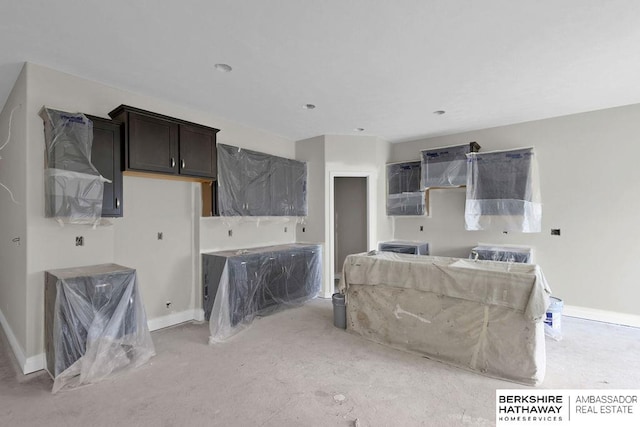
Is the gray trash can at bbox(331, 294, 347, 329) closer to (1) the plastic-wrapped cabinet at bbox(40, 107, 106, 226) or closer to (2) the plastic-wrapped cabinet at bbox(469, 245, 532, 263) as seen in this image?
(2) the plastic-wrapped cabinet at bbox(469, 245, 532, 263)

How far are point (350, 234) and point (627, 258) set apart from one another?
399 cm

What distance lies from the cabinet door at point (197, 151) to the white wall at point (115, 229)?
39 centimetres

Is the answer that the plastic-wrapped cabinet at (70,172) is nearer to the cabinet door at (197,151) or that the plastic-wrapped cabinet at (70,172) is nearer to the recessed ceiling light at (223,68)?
the cabinet door at (197,151)

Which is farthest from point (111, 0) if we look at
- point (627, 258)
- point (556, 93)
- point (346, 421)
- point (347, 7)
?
point (627, 258)

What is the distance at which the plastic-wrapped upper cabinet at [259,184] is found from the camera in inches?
151

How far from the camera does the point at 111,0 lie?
6.06 feet

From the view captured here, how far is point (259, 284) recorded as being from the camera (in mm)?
3879

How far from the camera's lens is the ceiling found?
1.96m

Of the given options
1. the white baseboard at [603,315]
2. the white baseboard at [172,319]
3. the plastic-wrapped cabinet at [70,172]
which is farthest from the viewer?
the white baseboard at [603,315]

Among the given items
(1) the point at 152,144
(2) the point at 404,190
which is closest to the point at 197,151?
(1) the point at 152,144

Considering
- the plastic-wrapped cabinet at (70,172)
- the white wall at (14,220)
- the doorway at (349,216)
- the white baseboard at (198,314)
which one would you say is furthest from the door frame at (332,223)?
the white wall at (14,220)

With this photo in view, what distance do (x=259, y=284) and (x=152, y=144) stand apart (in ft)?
6.43

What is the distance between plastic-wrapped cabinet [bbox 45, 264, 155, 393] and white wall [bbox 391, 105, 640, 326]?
14.6ft

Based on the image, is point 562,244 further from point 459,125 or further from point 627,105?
point 459,125
